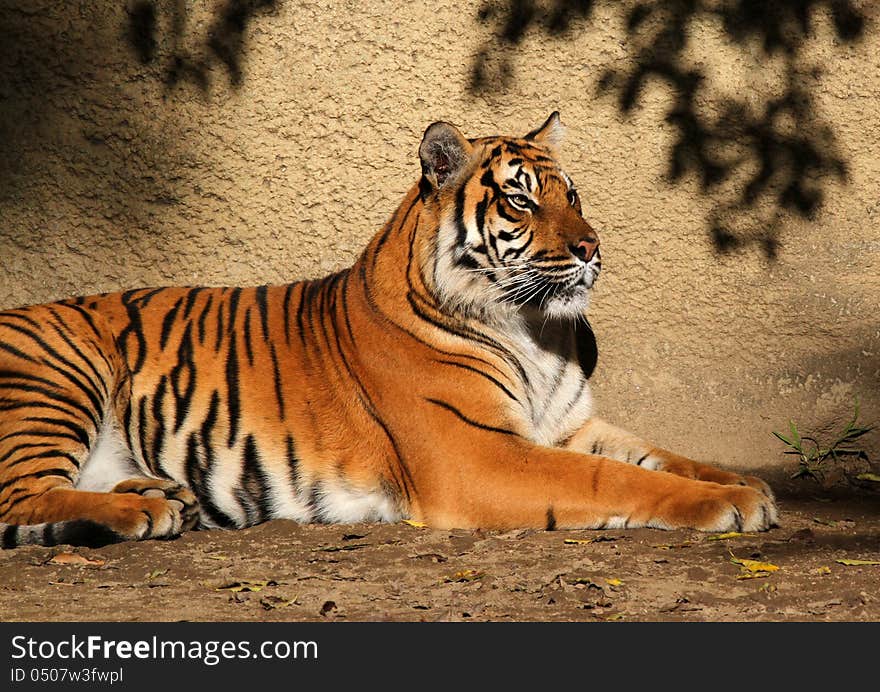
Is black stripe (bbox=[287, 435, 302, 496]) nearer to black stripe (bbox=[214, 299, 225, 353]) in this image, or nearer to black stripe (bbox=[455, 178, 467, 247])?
black stripe (bbox=[214, 299, 225, 353])

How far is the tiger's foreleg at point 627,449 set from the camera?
14.0ft

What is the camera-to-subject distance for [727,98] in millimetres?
4805

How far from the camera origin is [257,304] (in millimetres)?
4559

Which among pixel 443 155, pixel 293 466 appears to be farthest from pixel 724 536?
pixel 443 155

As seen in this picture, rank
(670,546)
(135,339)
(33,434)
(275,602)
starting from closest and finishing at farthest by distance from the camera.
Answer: (275,602)
(670,546)
(33,434)
(135,339)

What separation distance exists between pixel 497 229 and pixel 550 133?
562 millimetres

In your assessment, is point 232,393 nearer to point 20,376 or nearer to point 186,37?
point 20,376

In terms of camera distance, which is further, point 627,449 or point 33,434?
point 627,449

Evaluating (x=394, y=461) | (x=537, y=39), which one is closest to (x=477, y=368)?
(x=394, y=461)

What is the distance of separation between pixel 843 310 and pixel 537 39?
1646 mm

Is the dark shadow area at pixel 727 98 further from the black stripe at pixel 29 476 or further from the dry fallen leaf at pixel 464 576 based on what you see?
the black stripe at pixel 29 476

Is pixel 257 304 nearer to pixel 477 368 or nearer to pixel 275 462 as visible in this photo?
pixel 275 462

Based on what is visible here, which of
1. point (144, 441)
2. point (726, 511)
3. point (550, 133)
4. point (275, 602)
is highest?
point (550, 133)

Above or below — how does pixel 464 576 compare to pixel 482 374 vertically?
below
